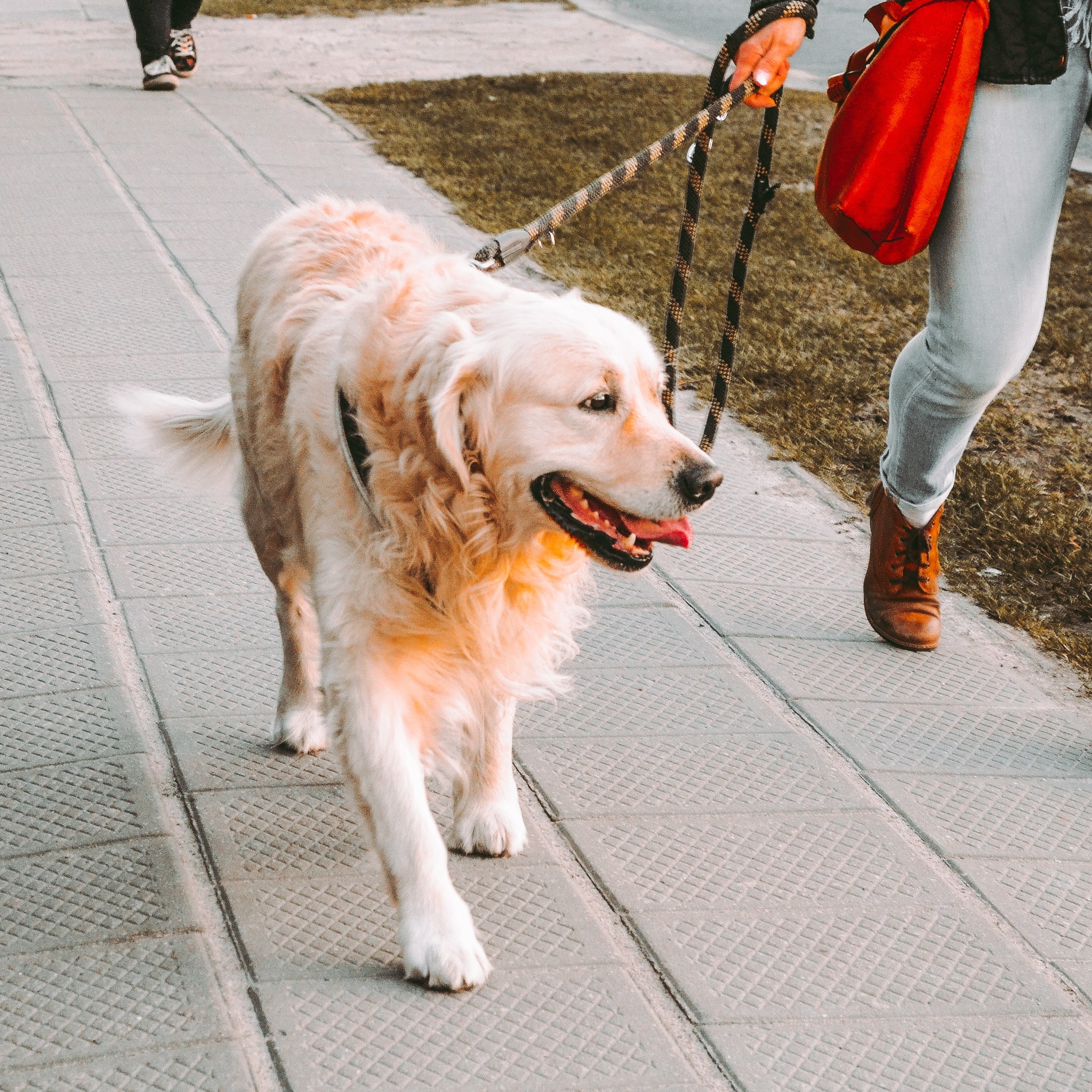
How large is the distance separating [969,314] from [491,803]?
1.61 m

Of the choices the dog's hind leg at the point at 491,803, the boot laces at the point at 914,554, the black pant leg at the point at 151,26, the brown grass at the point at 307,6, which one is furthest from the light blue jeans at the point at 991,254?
the brown grass at the point at 307,6

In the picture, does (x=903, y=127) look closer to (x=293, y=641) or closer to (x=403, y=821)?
(x=293, y=641)

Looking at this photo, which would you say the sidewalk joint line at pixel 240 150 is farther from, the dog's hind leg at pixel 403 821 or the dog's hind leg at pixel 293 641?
the dog's hind leg at pixel 403 821

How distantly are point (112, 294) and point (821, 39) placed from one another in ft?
30.4

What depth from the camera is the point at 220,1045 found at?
2297 millimetres

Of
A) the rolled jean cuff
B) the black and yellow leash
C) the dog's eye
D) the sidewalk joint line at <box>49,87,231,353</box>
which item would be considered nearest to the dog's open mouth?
the dog's eye

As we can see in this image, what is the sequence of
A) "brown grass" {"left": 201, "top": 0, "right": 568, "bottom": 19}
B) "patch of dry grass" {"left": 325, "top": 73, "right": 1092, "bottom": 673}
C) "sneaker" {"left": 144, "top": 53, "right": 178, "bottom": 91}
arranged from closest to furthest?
"patch of dry grass" {"left": 325, "top": 73, "right": 1092, "bottom": 673}
"sneaker" {"left": 144, "top": 53, "right": 178, "bottom": 91}
"brown grass" {"left": 201, "top": 0, "right": 568, "bottom": 19}

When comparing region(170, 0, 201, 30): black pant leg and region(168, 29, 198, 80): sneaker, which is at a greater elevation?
region(170, 0, 201, 30): black pant leg

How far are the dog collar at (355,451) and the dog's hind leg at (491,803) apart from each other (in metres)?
0.57

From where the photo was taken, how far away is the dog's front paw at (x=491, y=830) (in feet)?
9.47

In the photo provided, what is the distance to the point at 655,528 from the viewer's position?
2533mm

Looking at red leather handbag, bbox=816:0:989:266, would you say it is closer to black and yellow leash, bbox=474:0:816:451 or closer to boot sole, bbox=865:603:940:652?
black and yellow leash, bbox=474:0:816:451

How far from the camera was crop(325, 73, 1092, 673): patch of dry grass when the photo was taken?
177 inches

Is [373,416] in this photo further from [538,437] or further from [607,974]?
[607,974]
